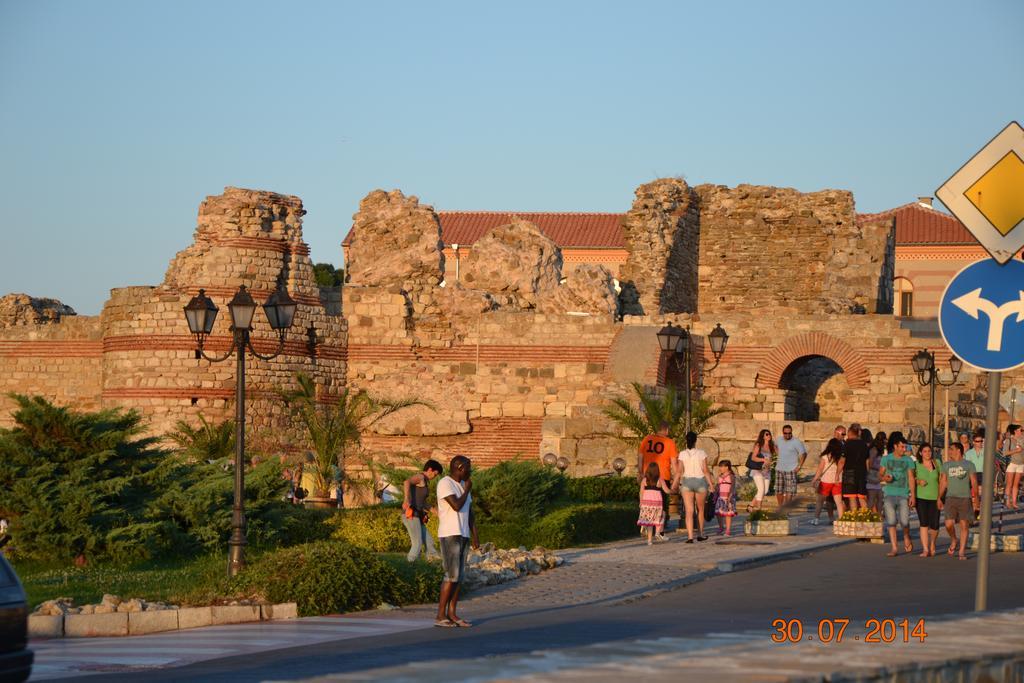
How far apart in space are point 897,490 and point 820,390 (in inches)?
671

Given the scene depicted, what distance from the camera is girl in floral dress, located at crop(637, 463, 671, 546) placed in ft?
66.1

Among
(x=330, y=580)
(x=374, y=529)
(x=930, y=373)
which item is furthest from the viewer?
(x=930, y=373)

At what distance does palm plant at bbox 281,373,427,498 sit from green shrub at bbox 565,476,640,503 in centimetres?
452

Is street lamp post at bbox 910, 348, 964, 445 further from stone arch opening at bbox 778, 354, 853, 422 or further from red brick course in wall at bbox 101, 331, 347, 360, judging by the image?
red brick course in wall at bbox 101, 331, 347, 360

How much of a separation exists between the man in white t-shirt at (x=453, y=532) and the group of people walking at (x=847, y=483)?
6.73 m

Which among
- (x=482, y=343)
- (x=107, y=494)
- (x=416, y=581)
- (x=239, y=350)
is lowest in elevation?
(x=416, y=581)

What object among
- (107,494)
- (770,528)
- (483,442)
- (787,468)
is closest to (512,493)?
(770,528)

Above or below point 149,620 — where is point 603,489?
above

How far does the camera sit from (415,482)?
56.6ft

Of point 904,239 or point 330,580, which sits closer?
point 330,580

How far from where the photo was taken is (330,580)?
→ 14234mm

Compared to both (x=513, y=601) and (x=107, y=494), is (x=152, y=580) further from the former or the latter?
(x=513, y=601)

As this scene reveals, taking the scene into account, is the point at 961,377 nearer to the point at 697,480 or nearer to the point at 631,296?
the point at 631,296

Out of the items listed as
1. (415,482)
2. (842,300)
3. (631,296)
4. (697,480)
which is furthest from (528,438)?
(415,482)
